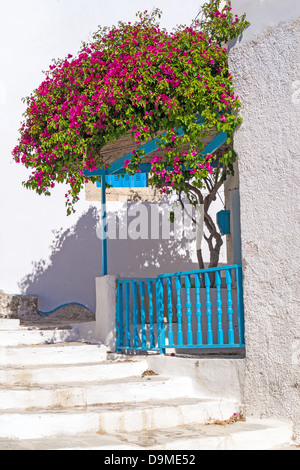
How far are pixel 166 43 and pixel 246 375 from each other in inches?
141

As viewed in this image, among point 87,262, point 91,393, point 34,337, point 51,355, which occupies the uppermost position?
point 87,262

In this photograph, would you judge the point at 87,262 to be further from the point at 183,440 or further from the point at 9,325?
the point at 183,440

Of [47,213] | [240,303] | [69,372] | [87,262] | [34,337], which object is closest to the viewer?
[240,303]

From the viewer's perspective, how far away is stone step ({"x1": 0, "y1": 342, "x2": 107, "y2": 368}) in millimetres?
7594

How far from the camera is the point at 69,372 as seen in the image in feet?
23.4

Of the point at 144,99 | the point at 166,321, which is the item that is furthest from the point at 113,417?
the point at 144,99

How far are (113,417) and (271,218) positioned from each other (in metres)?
2.50

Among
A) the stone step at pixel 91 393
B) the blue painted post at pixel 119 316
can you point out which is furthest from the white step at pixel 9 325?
the stone step at pixel 91 393

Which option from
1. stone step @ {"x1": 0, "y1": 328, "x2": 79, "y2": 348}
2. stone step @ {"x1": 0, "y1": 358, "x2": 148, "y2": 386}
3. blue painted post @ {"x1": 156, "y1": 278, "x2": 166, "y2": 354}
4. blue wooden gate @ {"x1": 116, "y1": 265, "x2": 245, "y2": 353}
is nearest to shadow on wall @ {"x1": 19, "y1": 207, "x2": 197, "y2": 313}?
stone step @ {"x1": 0, "y1": 328, "x2": 79, "y2": 348}

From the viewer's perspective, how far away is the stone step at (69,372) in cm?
691

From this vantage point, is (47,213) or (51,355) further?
(47,213)

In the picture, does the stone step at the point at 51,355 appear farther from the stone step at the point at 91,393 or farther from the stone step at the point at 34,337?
the stone step at the point at 91,393

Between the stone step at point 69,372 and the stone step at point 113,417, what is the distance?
0.75 meters
